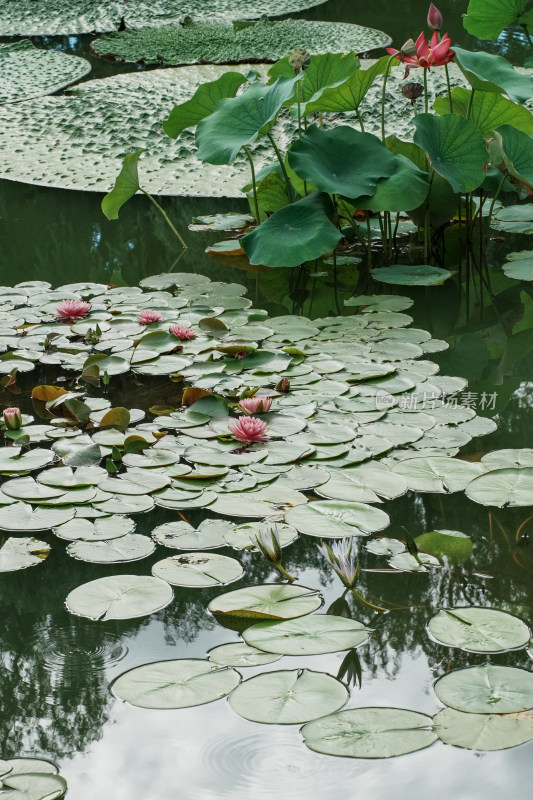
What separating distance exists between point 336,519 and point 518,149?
5.59 ft

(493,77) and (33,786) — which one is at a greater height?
(493,77)

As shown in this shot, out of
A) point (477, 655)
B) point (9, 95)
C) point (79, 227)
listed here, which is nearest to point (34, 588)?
point (477, 655)

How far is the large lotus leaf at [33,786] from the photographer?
3.37 feet

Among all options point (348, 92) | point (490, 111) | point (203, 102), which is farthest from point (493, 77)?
point (203, 102)

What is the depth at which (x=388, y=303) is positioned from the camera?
2.69 metres

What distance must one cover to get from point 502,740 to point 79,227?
9.45 feet

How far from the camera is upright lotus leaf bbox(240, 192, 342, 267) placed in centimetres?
260

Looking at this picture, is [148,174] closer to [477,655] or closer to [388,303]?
[388,303]

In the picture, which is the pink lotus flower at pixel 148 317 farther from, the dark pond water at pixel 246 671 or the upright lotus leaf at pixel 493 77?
the upright lotus leaf at pixel 493 77

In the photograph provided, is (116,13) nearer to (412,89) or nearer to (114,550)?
(412,89)

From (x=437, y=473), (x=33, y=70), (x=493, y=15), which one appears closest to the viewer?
(x=437, y=473)

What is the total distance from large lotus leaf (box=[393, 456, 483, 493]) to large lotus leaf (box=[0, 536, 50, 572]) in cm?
65

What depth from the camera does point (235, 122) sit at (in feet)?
9.11

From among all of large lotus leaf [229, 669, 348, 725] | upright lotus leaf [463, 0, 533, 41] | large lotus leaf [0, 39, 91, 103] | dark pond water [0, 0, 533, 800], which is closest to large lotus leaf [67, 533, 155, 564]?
dark pond water [0, 0, 533, 800]
